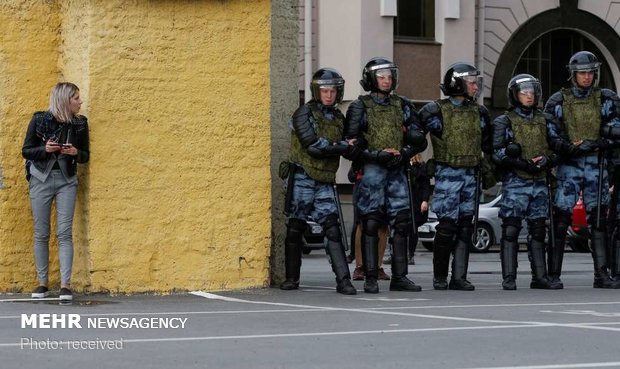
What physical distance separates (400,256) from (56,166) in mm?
3219

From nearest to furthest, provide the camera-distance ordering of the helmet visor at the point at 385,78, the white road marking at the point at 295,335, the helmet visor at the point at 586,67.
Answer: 1. the white road marking at the point at 295,335
2. the helmet visor at the point at 385,78
3. the helmet visor at the point at 586,67

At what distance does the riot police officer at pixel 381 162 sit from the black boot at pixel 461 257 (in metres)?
0.42

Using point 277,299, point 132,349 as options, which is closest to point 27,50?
point 277,299

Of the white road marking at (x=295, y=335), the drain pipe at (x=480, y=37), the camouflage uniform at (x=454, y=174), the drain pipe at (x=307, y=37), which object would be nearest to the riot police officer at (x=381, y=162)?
the camouflage uniform at (x=454, y=174)

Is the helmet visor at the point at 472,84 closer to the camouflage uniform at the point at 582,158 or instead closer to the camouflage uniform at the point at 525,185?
the camouflage uniform at the point at 525,185

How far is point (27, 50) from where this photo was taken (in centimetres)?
1363

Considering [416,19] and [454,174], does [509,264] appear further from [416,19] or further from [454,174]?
[416,19]

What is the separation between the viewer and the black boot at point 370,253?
14.0 metres

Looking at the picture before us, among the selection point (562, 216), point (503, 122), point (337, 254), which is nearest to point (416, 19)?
point (562, 216)

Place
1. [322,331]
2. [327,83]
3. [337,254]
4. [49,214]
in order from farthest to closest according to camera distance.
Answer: [327,83] < [337,254] < [49,214] < [322,331]

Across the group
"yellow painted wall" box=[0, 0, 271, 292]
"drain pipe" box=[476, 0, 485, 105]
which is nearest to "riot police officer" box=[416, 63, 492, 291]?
"yellow painted wall" box=[0, 0, 271, 292]

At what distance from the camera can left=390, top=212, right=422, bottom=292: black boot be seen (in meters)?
14.2

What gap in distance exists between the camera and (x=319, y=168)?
1384 centimetres

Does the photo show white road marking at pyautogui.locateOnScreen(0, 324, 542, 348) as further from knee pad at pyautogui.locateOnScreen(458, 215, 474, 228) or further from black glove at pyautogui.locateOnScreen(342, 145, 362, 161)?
knee pad at pyautogui.locateOnScreen(458, 215, 474, 228)
